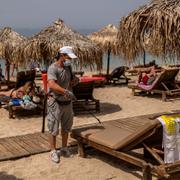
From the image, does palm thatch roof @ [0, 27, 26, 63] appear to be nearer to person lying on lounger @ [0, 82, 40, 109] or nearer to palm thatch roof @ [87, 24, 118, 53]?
person lying on lounger @ [0, 82, 40, 109]

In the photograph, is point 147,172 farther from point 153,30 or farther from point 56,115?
point 153,30

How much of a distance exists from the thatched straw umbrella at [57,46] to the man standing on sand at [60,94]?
4968 mm

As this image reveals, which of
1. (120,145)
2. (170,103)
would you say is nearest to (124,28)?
(170,103)

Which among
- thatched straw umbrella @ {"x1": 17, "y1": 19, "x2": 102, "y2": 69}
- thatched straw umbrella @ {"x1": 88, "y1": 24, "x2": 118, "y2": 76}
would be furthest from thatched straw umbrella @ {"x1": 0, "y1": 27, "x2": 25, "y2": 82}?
thatched straw umbrella @ {"x1": 88, "y1": 24, "x2": 118, "y2": 76}

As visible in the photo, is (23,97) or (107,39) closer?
(23,97)

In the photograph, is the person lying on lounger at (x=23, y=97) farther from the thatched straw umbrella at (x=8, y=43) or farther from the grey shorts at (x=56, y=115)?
the thatched straw umbrella at (x=8, y=43)

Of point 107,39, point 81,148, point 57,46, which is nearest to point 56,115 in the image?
point 81,148

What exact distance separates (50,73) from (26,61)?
606 centimetres

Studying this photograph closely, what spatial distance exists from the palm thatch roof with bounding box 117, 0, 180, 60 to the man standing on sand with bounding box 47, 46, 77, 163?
10.8 feet

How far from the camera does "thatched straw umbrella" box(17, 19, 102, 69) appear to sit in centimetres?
1081

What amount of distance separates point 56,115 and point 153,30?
3819mm

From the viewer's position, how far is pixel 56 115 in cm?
565

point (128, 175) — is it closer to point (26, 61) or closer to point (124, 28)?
point (124, 28)

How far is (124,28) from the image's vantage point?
30.1 feet
